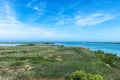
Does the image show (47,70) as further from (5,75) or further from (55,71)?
(5,75)

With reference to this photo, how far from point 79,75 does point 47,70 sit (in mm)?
11361

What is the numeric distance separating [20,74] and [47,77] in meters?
3.97

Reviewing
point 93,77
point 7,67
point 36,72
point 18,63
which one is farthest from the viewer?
point 18,63

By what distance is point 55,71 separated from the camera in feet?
97.0

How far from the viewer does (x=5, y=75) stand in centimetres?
2681

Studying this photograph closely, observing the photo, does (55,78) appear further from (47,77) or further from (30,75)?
(30,75)

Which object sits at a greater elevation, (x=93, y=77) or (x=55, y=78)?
(x=93, y=77)

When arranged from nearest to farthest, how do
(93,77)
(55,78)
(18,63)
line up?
(93,77), (55,78), (18,63)

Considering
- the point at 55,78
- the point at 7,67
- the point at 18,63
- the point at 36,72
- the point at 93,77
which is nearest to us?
the point at 93,77

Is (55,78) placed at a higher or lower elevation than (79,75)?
lower

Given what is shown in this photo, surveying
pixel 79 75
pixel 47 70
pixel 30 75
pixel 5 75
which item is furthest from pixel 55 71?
pixel 79 75

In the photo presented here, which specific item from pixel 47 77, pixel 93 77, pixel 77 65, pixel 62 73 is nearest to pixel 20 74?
pixel 47 77

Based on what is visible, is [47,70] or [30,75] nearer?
[30,75]

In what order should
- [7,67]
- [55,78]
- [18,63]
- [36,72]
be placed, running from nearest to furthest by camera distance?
[55,78]
[36,72]
[7,67]
[18,63]
